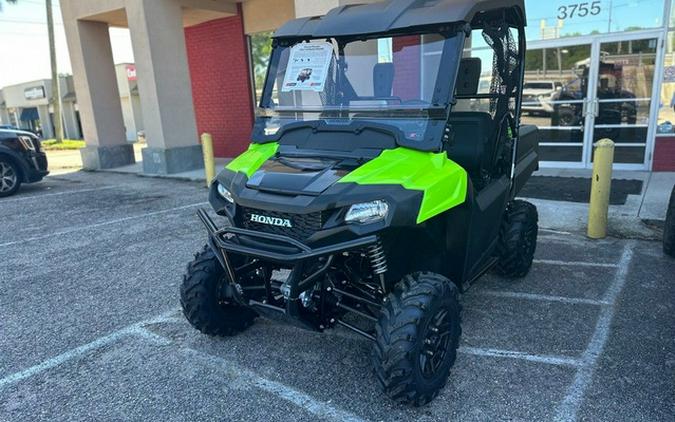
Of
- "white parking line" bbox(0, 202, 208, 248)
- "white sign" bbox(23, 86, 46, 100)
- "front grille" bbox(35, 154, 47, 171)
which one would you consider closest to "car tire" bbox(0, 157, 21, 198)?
"front grille" bbox(35, 154, 47, 171)

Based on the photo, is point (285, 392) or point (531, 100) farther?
point (531, 100)

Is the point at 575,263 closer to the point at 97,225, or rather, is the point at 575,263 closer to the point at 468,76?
the point at 468,76

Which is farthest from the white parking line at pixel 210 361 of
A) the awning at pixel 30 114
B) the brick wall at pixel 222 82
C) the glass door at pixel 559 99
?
the awning at pixel 30 114

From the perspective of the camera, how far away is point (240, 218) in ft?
9.69

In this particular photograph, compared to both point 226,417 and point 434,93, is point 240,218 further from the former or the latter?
point 434,93

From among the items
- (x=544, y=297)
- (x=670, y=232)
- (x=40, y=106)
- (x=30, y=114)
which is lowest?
(x=544, y=297)

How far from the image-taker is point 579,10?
28.6 ft

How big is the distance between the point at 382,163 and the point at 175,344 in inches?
81.6

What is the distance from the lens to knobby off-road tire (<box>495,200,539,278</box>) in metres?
4.14

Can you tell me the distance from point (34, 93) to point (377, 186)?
43616mm

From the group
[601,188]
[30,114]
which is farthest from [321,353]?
[30,114]

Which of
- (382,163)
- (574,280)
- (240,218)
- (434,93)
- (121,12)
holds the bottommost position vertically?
(574,280)

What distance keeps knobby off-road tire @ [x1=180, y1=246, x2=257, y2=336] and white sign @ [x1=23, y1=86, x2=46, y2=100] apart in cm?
4065

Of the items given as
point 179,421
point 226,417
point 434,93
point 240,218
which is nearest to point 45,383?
point 179,421
